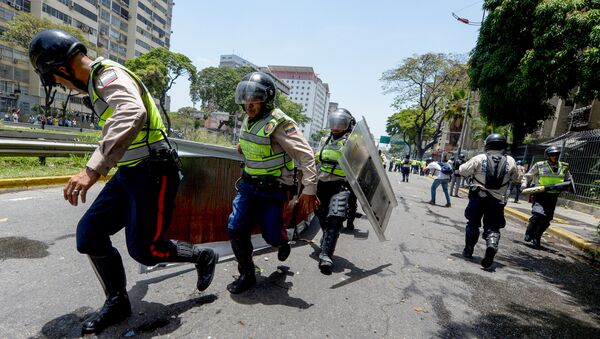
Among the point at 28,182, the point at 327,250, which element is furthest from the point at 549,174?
the point at 28,182

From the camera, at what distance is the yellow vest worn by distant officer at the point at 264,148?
2695 millimetres

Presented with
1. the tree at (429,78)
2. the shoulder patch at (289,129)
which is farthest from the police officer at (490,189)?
the tree at (429,78)

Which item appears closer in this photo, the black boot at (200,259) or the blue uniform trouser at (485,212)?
the black boot at (200,259)

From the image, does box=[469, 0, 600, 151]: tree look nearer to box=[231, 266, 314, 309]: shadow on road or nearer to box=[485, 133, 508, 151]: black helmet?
box=[485, 133, 508, 151]: black helmet

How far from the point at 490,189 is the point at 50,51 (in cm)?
465

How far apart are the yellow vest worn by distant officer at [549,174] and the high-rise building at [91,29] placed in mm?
45251

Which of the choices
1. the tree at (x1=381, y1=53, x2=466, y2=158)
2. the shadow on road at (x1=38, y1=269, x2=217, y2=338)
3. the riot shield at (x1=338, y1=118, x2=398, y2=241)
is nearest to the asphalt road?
the shadow on road at (x1=38, y1=269, x2=217, y2=338)

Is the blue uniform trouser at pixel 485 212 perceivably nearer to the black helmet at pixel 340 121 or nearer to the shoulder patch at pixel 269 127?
the black helmet at pixel 340 121

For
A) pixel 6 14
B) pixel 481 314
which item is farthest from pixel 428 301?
pixel 6 14

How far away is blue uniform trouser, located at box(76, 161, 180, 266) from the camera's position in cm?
204

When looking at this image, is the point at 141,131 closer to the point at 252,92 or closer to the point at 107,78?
the point at 107,78

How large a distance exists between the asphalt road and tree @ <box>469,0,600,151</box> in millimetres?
5859

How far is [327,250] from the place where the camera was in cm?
352

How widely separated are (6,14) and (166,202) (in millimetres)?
45495
